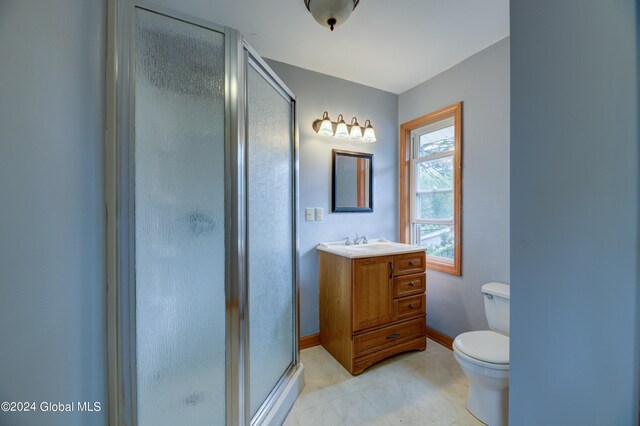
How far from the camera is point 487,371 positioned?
4.24 ft

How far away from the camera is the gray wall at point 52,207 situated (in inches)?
26.5

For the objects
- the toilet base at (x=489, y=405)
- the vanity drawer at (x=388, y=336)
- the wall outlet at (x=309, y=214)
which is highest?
the wall outlet at (x=309, y=214)

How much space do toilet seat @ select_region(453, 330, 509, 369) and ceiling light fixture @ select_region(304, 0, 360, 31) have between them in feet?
6.47

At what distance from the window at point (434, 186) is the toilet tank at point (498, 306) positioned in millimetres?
414

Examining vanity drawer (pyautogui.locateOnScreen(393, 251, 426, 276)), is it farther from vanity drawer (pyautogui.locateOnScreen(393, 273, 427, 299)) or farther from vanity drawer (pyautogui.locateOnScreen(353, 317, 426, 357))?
vanity drawer (pyautogui.locateOnScreen(353, 317, 426, 357))

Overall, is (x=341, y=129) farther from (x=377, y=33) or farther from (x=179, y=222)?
(x=179, y=222)

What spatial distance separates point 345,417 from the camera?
1.44 meters

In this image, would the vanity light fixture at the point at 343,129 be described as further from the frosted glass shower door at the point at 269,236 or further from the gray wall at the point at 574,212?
the gray wall at the point at 574,212

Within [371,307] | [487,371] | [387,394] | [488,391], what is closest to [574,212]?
[487,371]

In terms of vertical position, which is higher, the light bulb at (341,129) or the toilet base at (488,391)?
the light bulb at (341,129)

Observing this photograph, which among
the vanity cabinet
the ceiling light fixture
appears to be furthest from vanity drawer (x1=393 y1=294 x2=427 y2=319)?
the ceiling light fixture

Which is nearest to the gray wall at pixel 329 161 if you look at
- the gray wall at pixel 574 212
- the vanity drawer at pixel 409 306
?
the vanity drawer at pixel 409 306

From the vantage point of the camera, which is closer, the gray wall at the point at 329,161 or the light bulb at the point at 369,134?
the gray wall at the point at 329,161

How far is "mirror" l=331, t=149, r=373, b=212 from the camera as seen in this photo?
234 centimetres
